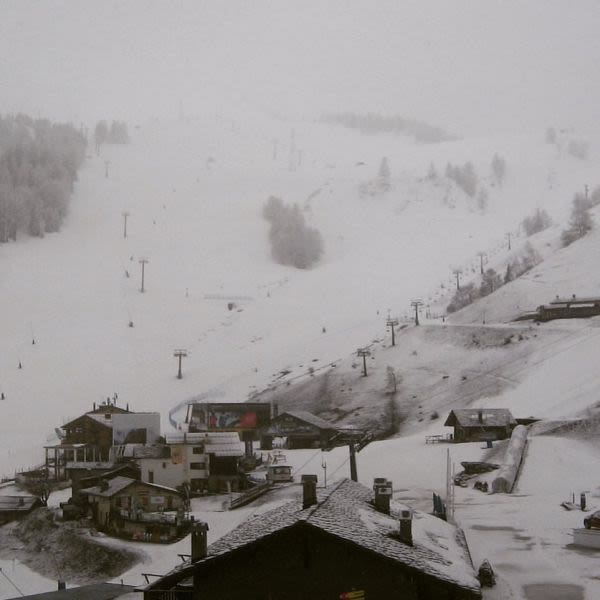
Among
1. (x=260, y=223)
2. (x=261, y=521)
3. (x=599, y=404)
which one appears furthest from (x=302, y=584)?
(x=260, y=223)

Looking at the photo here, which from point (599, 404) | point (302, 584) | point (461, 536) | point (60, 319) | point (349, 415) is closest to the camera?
point (302, 584)

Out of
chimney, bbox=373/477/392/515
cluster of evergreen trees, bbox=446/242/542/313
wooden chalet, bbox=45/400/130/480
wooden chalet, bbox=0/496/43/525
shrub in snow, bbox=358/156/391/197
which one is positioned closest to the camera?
chimney, bbox=373/477/392/515

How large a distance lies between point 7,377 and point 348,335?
37739mm

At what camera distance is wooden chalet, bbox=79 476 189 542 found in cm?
3791

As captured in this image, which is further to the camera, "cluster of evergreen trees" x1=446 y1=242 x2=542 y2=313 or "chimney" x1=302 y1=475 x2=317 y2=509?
"cluster of evergreen trees" x1=446 y1=242 x2=542 y2=313

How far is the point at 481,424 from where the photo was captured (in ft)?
179

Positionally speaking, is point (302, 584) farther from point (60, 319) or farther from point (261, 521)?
point (60, 319)

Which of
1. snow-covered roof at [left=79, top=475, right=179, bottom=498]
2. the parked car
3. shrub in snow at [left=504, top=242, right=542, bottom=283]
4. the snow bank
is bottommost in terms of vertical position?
snow-covered roof at [left=79, top=475, right=179, bottom=498]

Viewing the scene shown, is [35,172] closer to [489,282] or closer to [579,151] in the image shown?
[489,282]

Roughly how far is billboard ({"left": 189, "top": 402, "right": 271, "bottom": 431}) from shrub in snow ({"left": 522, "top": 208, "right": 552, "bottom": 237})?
79878mm

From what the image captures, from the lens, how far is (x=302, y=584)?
1598 cm

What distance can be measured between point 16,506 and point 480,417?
3271 centimetres

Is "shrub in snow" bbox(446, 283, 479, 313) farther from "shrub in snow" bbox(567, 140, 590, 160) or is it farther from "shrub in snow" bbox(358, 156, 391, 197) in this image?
"shrub in snow" bbox(567, 140, 590, 160)

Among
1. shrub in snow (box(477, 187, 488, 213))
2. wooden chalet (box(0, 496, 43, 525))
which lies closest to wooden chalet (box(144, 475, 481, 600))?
wooden chalet (box(0, 496, 43, 525))
